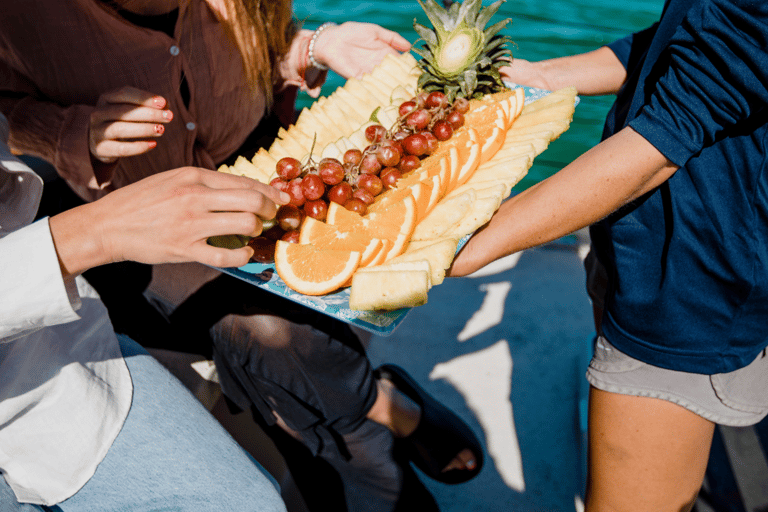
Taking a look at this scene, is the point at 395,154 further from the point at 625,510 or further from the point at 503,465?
the point at 503,465

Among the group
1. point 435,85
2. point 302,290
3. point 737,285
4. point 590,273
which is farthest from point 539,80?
point 302,290

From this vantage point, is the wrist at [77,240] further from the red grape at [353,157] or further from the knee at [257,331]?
the red grape at [353,157]

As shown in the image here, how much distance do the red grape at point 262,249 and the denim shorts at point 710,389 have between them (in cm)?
100

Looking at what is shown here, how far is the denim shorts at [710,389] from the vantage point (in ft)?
3.72

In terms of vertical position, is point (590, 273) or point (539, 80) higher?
point (539, 80)

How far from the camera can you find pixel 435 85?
75.5 inches

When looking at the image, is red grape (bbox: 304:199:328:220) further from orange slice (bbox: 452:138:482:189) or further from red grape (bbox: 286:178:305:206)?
orange slice (bbox: 452:138:482:189)

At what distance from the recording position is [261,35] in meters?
1.74

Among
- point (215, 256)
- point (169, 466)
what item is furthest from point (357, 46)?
point (169, 466)

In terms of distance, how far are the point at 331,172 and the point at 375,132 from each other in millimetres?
287

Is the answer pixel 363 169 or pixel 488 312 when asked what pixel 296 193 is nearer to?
pixel 363 169

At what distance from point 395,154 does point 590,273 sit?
2.84ft

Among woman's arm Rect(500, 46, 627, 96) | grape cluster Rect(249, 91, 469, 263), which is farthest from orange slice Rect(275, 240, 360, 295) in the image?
woman's arm Rect(500, 46, 627, 96)

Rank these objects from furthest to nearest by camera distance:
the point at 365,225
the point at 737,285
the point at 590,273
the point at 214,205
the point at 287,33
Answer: the point at 287,33 < the point at 590,273 < the point at 365,225 < the point at 737,285 < the point at 214,205
